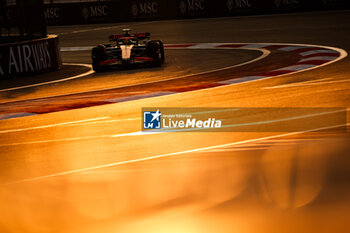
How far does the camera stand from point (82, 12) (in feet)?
104

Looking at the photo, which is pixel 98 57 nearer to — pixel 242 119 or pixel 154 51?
pixel 154 51

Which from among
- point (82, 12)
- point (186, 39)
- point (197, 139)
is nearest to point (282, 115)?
point (197, 139)

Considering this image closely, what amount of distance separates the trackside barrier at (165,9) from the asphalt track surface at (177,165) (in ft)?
49.4

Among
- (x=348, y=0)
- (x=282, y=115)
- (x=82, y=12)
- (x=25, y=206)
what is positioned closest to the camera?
(x=25, y=206)

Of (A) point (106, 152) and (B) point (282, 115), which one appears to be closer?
(A) point (106, 152)

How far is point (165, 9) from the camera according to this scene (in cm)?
2928

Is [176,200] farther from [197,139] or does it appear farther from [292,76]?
[292,76]

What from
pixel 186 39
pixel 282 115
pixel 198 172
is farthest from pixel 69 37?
pixel 198 172

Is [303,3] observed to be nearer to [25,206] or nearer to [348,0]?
[348,0]

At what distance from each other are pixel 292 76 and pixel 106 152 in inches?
185

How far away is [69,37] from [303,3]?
9.71 m

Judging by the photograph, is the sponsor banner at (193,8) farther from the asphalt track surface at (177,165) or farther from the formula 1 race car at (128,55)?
the asphalt track surface at (177,165)

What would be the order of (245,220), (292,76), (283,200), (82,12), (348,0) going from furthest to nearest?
(82,12), (348,0), (292,76), (283,200), (245,220)

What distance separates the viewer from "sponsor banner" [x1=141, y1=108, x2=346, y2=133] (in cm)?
651
